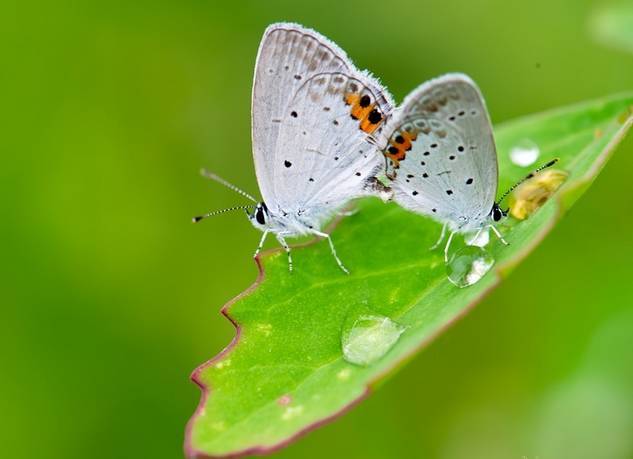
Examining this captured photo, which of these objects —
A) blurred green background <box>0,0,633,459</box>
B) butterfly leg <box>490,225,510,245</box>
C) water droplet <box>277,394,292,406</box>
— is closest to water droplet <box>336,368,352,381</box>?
water droplet <box>277,394,292,406</box>

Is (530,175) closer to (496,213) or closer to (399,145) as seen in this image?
(496,213)

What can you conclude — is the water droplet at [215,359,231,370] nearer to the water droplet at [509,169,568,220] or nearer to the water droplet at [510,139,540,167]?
the water droplet at [509,169,568,220]

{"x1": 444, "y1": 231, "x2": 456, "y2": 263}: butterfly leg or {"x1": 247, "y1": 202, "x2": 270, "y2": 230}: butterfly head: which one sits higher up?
{"x1": 444, "y1": 231, "x2": 456, "y2": 263}: butterfly leg

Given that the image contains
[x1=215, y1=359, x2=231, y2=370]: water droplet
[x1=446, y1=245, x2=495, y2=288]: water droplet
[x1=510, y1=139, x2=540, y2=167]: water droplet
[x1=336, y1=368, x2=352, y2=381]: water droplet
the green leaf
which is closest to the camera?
the green leaf

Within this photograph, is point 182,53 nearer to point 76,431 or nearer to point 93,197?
point 93,197

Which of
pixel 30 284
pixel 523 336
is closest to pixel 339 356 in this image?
pixel 523 336
